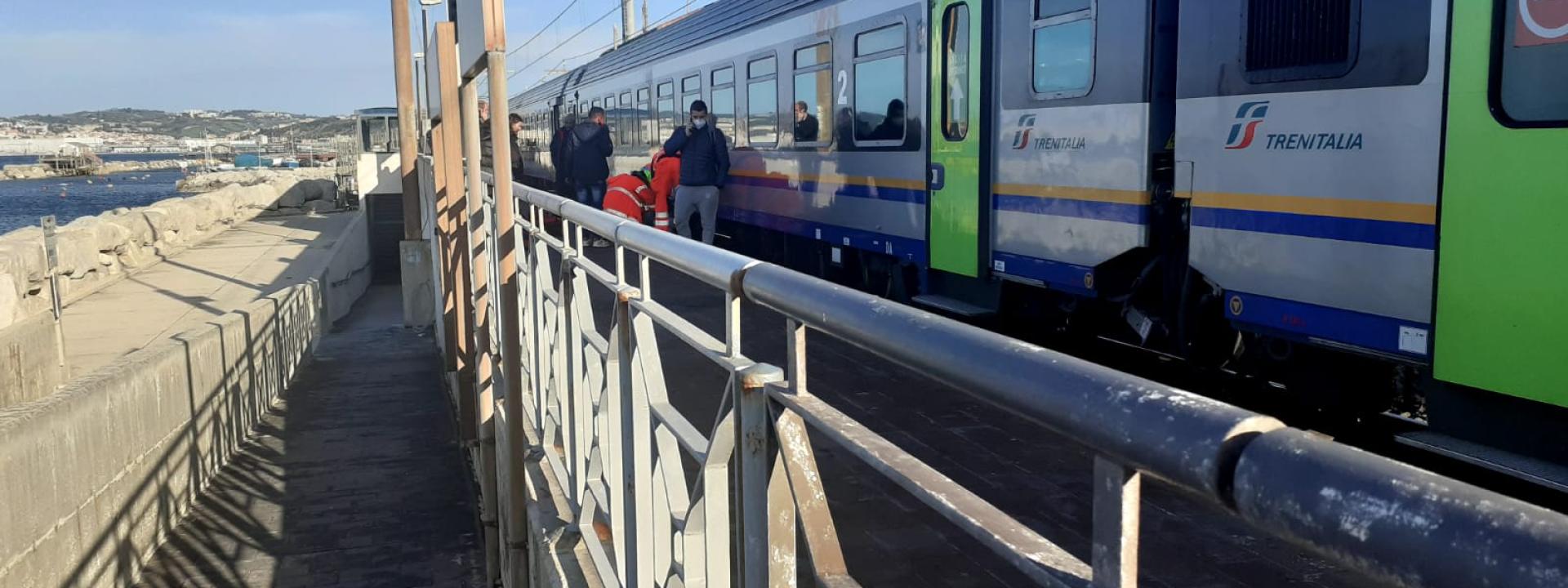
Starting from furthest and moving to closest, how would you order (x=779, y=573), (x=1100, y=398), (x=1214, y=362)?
(x=1214, y=362) → (x=779, y=573) → (x=1100, y=398)

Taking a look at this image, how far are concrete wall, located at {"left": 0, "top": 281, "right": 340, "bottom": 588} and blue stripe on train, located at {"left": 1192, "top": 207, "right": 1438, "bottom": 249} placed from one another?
5764 millimetres

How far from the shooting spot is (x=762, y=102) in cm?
1261

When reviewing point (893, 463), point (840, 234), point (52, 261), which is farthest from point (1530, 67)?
point (52, 261)

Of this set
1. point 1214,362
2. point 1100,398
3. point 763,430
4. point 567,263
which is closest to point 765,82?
point 1214,362

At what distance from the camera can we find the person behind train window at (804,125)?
1132cm

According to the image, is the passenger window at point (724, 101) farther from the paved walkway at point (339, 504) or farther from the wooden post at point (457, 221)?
the wooden post at point (457, 221)

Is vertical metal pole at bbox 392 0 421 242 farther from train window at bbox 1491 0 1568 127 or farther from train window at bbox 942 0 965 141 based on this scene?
train window at bbox 1491 0 1568 127

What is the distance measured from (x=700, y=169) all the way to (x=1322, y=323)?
7802 mm

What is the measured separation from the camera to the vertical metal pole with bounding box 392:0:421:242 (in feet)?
53.6

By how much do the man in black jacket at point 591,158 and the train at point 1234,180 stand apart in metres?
4.25

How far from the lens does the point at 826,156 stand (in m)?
Result: 11.1

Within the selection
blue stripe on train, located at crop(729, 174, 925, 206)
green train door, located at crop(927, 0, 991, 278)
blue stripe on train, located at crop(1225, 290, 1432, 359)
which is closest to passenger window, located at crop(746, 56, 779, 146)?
blue stripe on train, located at crop(729, 174, 925, 206)

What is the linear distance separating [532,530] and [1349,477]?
4873mm

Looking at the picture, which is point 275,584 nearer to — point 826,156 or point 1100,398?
point 826,156
